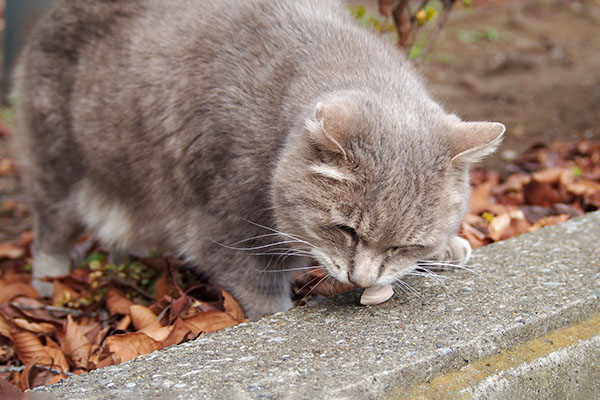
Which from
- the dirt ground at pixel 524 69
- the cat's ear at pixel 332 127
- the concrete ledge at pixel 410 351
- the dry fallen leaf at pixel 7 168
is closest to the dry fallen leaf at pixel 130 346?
the concrete ledge at pixel 410 351

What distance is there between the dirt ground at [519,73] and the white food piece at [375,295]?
1871mm

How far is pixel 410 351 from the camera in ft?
6.77

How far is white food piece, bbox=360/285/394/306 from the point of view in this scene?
2.45 meters

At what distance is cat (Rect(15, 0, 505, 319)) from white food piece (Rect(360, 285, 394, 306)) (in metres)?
0.05

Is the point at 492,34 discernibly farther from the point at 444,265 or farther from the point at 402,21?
the point at 444,265

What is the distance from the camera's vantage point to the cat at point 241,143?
2371mm

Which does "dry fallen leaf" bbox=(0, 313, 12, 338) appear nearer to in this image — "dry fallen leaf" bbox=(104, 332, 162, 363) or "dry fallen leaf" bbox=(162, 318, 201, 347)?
"dry fallen leaf" bbox=(104, 332, 162, 363)

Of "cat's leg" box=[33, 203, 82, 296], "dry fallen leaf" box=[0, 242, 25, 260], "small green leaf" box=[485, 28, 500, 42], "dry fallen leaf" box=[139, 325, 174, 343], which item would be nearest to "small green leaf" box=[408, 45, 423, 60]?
"cat's leg" box=[33, 203, 82, 296]

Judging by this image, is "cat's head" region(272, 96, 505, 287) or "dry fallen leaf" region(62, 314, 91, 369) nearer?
"cat's head" region(272, 96, 505, 287)

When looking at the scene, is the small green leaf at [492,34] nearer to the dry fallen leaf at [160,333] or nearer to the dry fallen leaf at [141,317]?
the dry fallen leaf at [141,317]

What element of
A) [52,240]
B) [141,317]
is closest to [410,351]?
[141,317]

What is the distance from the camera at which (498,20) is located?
9.51 metres

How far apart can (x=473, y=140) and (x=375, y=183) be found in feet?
1.34

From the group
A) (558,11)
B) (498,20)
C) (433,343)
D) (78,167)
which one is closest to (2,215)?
(78,167)
